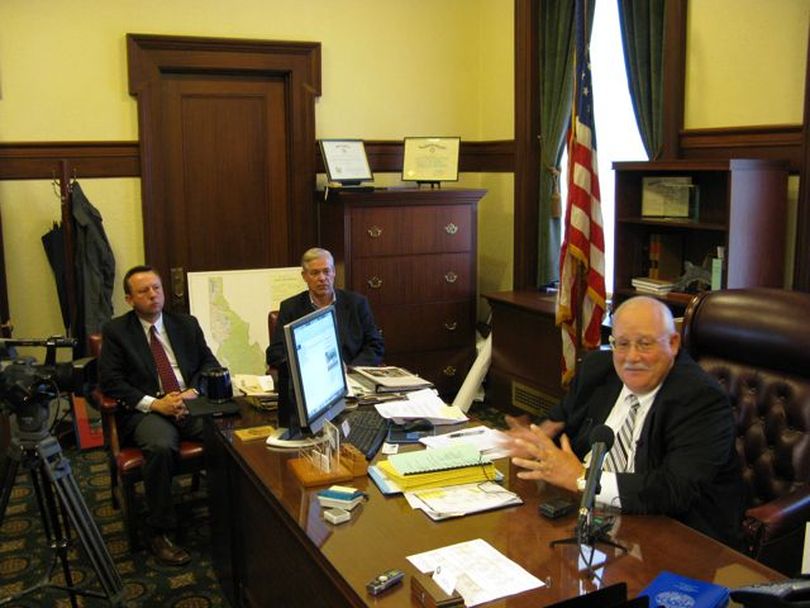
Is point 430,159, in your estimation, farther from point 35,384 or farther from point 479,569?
point 479,569

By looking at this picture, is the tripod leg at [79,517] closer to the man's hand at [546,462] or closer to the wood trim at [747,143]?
the man's hand at [546,462]

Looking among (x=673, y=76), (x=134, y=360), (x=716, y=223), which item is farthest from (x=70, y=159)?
(x=716, y=223)

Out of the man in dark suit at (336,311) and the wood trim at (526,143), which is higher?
the wood trim at (526,143)

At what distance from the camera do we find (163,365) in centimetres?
376

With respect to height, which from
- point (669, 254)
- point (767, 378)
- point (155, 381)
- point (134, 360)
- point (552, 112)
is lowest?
point (155, 381)

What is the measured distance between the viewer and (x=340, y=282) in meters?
5.20

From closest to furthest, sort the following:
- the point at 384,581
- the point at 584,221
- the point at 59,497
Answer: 1. the point at 384,581
2. the point at 59,497
3. the point at 584,221

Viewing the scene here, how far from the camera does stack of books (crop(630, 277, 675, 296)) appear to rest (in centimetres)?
400

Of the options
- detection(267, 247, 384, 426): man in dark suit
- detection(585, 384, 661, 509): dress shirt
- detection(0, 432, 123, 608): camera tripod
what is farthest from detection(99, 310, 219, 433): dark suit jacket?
detection(585, 384, 661, 509): dress shirt

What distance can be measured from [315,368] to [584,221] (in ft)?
7.19

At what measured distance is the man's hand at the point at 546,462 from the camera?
7.01 feet

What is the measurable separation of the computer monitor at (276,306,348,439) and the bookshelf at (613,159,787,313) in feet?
5.81

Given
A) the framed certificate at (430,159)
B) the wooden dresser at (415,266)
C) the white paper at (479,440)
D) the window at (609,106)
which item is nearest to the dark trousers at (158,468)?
the white paper at (479,440)

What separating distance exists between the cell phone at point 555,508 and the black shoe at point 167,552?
1.85 meters
